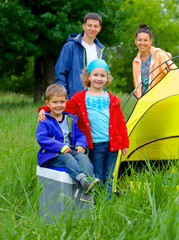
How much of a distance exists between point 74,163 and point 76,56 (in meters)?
1.63

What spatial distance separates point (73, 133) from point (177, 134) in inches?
65.5

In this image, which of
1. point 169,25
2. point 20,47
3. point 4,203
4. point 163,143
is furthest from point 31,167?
point 169,25

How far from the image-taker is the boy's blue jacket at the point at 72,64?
152 inches

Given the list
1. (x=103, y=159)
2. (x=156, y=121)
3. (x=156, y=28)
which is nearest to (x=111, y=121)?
(x=103, y=159)

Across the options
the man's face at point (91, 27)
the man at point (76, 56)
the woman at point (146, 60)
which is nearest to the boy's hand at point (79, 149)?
the man at point (76, 56)

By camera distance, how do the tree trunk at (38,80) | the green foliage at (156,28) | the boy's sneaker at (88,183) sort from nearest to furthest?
1. the boy's sneaker at (88,183)
2. the tree trunk at (38,80)
3. the green foliage at (156,28)

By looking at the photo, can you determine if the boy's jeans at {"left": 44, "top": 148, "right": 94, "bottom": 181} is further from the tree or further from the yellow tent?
the tree

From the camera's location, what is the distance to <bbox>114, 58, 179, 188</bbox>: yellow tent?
351cm

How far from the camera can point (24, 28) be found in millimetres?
9797

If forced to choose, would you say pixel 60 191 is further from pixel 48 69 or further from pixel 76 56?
pixel 48 69

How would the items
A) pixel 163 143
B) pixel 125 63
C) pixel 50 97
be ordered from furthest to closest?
1. pixel 125 63
2. pixel 163 143
3. pixel 50 97

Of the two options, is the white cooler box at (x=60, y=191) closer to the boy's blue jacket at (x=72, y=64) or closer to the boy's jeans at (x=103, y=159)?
the boy's jeans at (x=103, y=159)

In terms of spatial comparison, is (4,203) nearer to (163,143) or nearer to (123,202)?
(123,202)

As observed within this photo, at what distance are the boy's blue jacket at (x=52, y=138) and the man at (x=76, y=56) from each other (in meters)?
0.96
